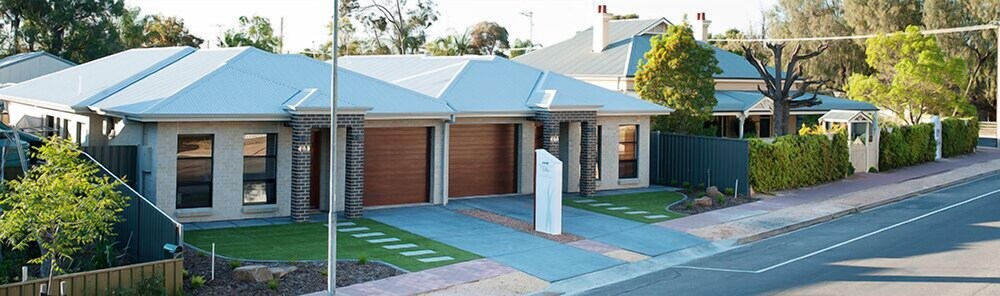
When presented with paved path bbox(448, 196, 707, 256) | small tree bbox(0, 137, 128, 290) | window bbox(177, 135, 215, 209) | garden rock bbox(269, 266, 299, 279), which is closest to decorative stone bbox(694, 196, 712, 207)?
paved path bbox(448, 196, 707, 256)

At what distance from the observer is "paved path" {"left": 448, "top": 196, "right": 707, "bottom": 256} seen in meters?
21.9

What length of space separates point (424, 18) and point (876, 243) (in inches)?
2180

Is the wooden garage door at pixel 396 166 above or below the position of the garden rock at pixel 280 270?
above

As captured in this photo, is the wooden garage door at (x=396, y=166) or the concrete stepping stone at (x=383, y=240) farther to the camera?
the wooden garage door at (x=396, y=166)

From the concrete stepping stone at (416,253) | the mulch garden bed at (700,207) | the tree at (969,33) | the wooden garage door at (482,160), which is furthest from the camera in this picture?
the tree at (969,33)

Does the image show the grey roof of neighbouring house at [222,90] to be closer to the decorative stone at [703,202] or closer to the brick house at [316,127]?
the brick house at [316,127]

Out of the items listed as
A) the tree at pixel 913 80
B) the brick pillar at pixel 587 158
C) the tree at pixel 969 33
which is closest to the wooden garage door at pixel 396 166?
the brick pillar at pixel 587 158

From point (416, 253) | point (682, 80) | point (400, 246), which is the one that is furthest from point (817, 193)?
point (416, 253)

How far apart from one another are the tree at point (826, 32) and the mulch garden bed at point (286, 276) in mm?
54173

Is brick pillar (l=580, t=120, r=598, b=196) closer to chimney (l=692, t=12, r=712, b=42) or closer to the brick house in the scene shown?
the brick house

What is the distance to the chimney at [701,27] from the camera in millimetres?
46969

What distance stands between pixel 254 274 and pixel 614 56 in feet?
96.2

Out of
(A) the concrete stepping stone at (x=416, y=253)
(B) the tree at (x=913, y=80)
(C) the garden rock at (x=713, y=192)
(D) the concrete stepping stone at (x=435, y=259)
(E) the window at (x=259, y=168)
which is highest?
(B) the tree at (x=913, y=80)

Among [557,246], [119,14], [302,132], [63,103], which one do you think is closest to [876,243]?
[557,246]
